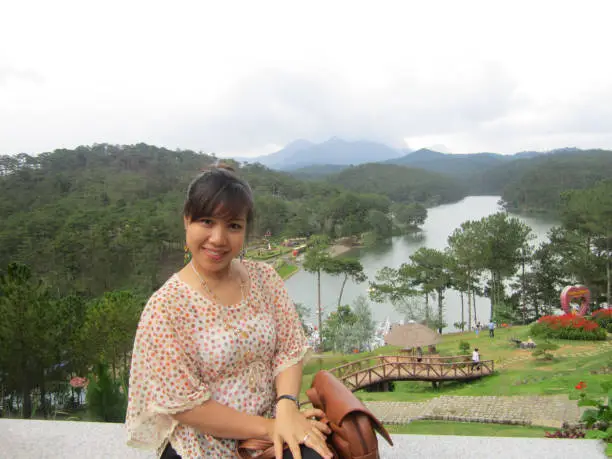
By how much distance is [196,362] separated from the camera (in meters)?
1.22

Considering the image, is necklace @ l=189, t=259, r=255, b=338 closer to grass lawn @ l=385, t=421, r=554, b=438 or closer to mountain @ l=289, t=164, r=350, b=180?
grass lawn @ l=385, t=421, r=554, b=438

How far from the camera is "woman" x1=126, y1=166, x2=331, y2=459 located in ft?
3.86

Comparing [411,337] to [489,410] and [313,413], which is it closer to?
[489,410]

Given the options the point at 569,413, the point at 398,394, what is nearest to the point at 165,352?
the point at 569,413

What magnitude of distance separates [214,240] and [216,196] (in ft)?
0.38

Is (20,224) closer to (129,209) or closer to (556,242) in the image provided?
Result: (129,209)

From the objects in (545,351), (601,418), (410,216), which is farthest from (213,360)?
(410,216)

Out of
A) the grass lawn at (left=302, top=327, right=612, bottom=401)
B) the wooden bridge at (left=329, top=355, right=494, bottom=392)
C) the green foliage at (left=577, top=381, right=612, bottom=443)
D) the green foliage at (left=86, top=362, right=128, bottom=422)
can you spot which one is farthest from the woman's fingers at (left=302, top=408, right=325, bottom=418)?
the wooden bridge at (left=329, top=355, right=494, bottom=392)

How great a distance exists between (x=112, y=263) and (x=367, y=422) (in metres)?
19.6

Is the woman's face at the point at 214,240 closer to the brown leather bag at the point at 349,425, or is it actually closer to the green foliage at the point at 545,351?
the brown leather bag at the point at 349,425

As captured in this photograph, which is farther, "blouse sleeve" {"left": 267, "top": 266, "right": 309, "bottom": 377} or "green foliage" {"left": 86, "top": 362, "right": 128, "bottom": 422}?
"green foliage" {"left": 86, "top": 362, "right": 128, "bottom": 422}

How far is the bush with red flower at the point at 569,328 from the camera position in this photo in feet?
36.7

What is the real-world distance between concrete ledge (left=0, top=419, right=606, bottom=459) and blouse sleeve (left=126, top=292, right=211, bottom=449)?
826mm

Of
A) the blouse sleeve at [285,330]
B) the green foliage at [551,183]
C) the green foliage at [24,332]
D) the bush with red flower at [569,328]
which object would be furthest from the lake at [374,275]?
the blouse sleeve at [285,330]
